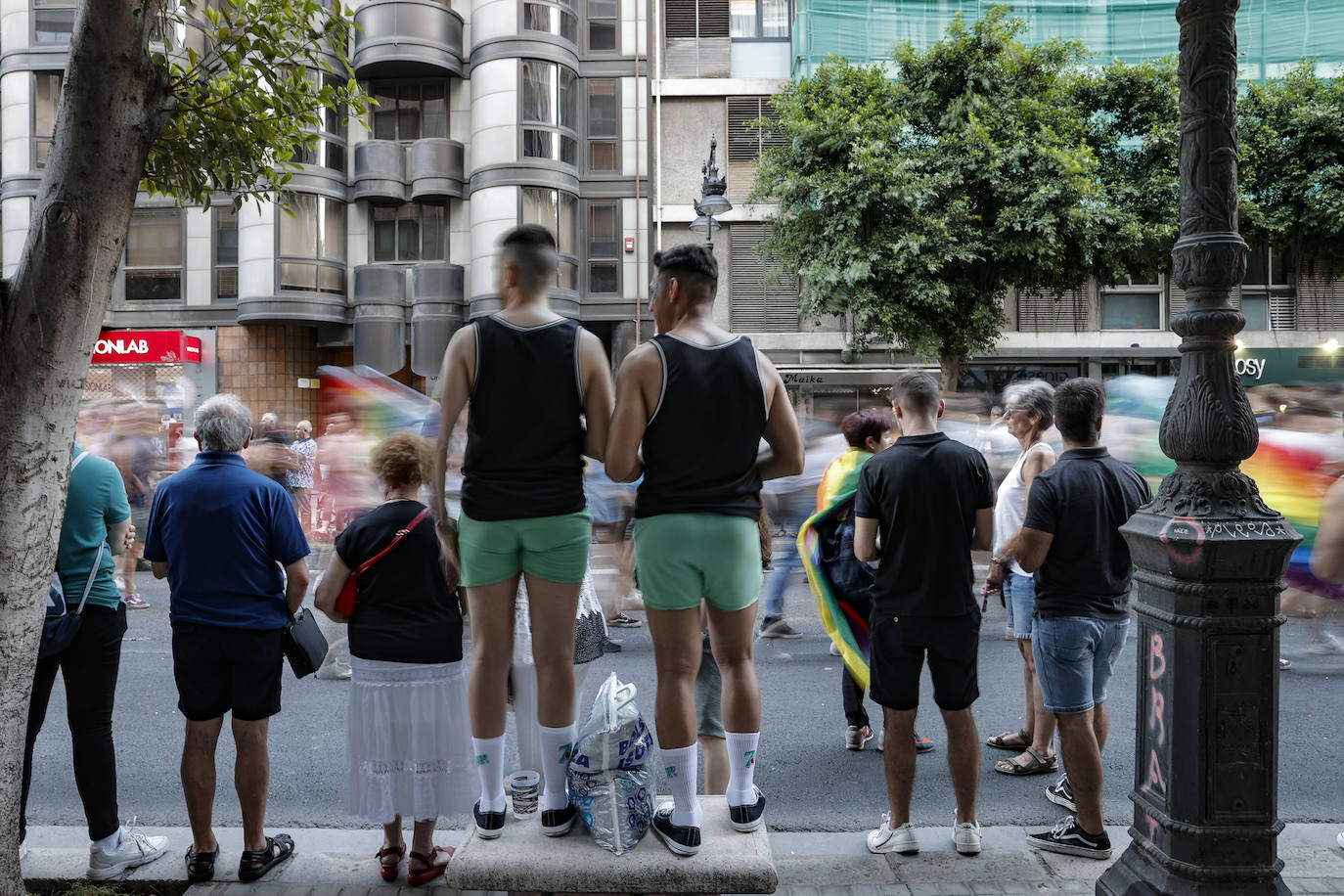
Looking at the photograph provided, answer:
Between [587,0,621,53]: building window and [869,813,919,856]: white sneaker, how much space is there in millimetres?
23284

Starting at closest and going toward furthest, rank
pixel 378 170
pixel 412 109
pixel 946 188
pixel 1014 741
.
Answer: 1. pixel 1014 741
2. pixel 946 188
3. pixel 378 170
4. pixel 412 109

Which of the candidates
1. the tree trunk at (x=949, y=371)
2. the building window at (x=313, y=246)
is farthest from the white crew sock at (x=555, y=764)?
the building window at (x=313, y=246)

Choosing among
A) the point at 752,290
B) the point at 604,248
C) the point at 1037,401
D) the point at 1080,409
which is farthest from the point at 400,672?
the point at 752,290

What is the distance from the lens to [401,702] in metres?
3.70

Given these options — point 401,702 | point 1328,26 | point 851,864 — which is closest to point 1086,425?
point 851,864

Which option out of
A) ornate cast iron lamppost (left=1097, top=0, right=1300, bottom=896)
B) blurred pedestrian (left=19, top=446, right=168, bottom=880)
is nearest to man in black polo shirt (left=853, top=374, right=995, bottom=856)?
ornate cast iron lamppost (left=1097, top=0, right=1300, bottom=896)

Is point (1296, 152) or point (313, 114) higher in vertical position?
point (1296, 152)

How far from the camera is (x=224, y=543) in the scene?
3.80m

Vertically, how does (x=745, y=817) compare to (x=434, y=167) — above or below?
below

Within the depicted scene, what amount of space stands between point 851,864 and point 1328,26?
1076 inches

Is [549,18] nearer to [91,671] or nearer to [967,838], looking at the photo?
[91,671]

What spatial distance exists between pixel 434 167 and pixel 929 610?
21.7m

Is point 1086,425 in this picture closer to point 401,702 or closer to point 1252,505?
point 1252,505

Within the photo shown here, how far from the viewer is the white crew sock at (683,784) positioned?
10.4 ft
